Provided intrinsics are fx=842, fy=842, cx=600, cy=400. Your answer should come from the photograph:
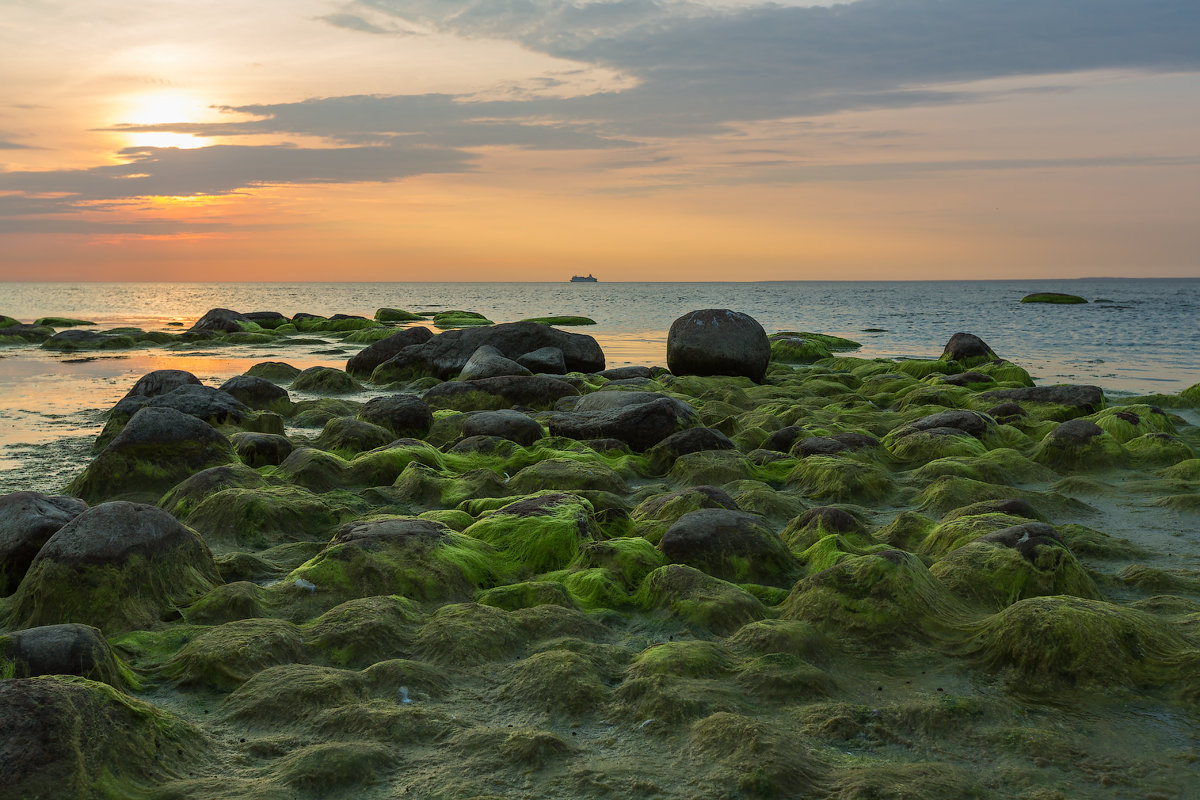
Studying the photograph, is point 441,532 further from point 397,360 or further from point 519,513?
point 397,360

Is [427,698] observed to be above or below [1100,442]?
below

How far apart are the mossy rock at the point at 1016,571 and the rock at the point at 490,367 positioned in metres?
9.96

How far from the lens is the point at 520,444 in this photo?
9867 mm

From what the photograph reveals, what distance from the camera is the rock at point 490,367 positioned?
49.0 feet

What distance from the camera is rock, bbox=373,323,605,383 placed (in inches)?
706

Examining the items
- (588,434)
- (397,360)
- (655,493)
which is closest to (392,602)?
(655,493)

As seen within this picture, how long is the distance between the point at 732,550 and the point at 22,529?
15.3 ft

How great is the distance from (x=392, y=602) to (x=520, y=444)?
193 inches

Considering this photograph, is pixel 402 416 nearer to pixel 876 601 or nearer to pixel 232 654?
pixel 232 654

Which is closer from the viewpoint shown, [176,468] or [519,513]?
[519,513]

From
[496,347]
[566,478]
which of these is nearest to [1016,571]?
[566,478]

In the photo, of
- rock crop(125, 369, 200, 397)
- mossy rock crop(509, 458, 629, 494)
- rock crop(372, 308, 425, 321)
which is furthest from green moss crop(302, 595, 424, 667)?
rock crop(372, 308, 425, 321)

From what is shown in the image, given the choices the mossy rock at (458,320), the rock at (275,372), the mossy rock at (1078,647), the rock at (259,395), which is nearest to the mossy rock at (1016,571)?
the mossy rock at (1078,647)

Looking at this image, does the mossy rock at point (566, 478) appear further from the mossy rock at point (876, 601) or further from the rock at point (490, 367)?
the rock at point (490, 367)
